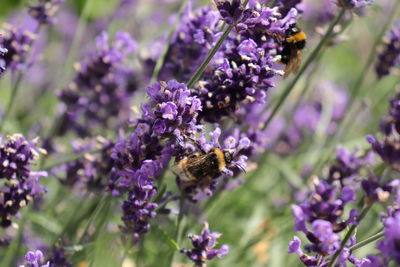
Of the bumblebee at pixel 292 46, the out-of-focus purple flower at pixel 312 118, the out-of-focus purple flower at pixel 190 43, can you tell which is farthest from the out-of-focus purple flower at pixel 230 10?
the out-of-focus purple flower at pixel 312 118

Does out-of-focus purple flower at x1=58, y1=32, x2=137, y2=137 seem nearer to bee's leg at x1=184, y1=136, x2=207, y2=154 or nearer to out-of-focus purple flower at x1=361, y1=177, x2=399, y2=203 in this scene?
bee's leg at x1=184, y1=136, x2=207, y2=154

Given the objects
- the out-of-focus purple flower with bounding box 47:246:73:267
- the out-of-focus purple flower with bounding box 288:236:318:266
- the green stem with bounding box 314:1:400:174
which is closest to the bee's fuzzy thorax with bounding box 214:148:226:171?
the out-of-focus purple flower with bounding box 288:236:318:266

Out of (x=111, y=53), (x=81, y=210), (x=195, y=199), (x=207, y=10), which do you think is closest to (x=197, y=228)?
(x=81, y=210)

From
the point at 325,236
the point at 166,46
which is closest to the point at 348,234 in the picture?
the point at 325,236

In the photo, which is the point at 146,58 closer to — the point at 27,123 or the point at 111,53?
the point at 111,53

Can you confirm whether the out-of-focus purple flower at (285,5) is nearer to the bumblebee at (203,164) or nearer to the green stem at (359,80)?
the bumblebee at (203,164)

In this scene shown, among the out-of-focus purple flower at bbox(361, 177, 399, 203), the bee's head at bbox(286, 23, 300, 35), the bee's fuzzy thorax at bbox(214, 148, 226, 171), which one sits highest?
the bee's head at bbox(286, 23, 300, 35)

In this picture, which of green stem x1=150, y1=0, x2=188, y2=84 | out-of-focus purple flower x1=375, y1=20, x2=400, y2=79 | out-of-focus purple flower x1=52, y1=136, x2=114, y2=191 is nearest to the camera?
out-of-focus purple flower x1=52, y1=136, x2=114, y2=191
